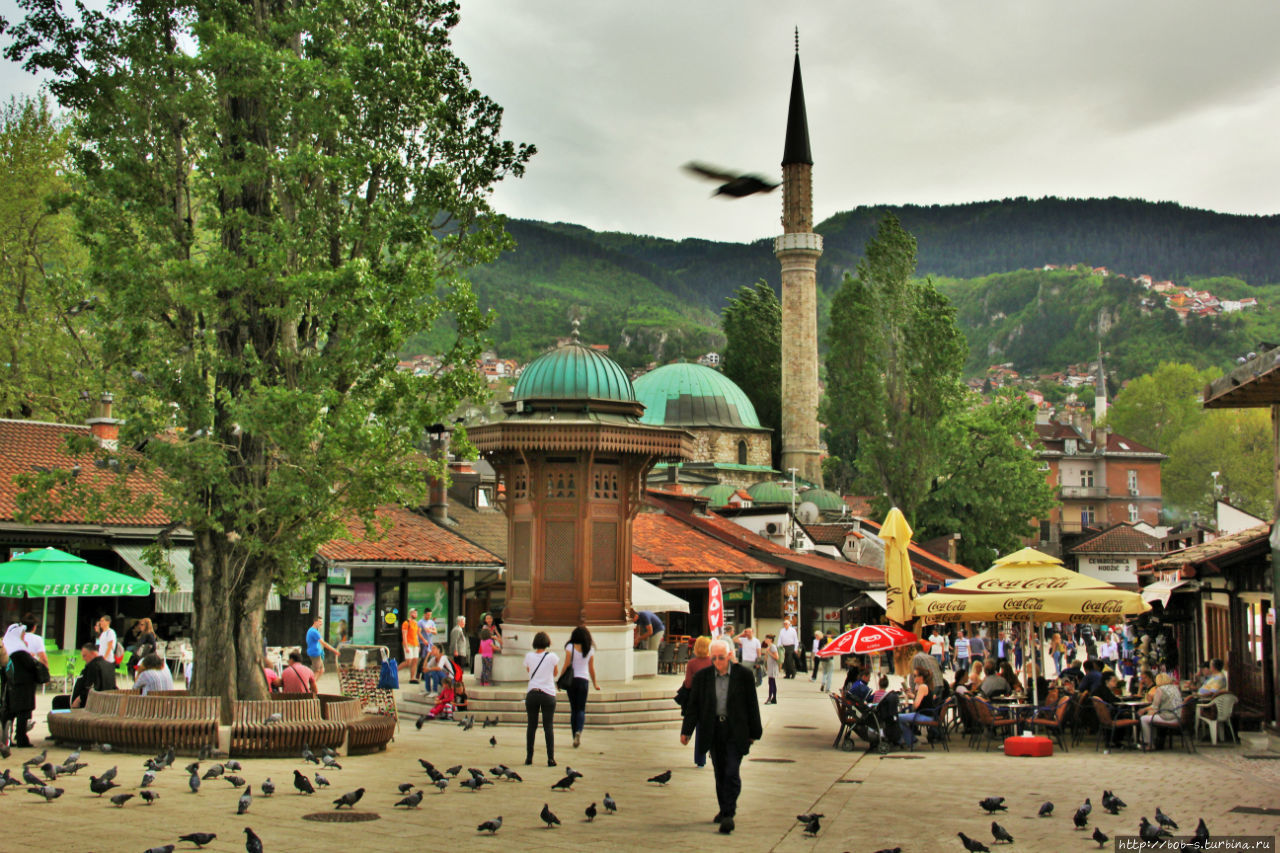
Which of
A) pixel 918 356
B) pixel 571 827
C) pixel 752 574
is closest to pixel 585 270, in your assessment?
pixel 918 356

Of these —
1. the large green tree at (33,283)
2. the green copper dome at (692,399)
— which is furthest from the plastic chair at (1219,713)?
the green copper dome at (692,399)

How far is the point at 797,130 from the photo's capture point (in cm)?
6431

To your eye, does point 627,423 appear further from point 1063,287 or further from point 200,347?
point 1063,287

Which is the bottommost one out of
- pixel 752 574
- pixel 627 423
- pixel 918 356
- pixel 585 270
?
pixel 752 574

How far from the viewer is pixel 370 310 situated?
12586mm

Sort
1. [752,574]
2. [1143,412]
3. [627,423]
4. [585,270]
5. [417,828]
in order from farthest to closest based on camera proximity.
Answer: [585,270], [1143,412], [752,574], [627,423], [417,828]

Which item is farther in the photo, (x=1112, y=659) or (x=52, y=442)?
(x=1112, y=659)

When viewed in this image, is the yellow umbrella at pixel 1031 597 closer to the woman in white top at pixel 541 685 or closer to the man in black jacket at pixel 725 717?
the woman in white top at pixel 541 685

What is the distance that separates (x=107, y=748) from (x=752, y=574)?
21068mm

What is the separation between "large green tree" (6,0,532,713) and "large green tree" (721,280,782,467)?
56.9m

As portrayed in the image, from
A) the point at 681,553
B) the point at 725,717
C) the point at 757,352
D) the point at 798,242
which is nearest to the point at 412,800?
the point at 725,717

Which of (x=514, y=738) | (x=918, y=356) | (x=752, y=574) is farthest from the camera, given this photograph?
(x=918, y=356)

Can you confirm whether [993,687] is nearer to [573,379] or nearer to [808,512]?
[573,379]

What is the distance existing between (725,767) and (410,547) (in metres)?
17.9
